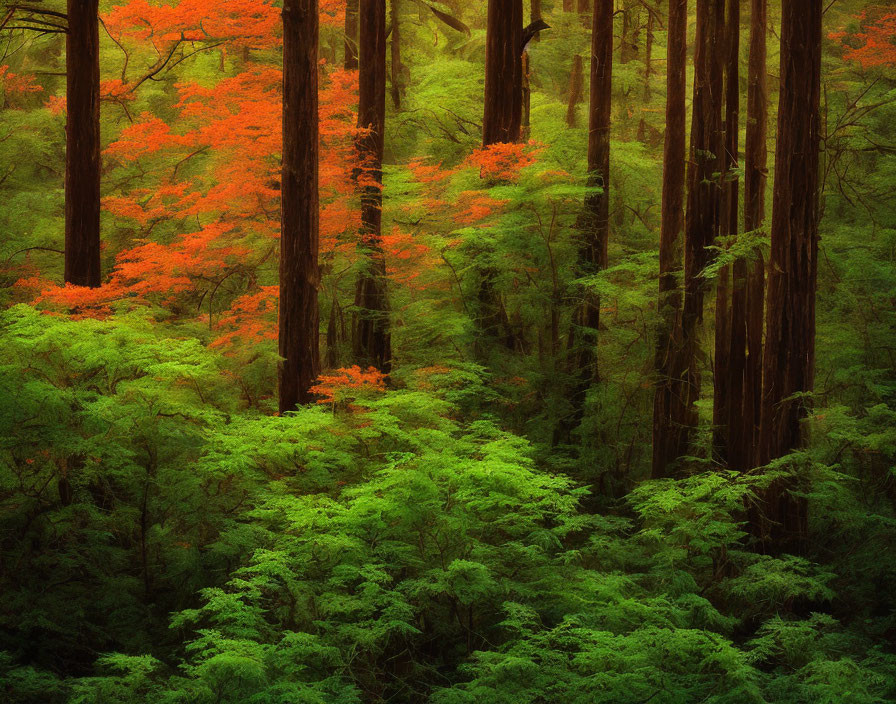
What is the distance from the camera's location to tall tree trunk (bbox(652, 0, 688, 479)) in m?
13.5

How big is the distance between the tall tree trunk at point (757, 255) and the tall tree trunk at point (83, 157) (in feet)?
32.0

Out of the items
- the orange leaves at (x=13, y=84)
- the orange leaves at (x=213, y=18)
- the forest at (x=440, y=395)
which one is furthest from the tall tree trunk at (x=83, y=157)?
the orange leaves at (x=13, y=84)

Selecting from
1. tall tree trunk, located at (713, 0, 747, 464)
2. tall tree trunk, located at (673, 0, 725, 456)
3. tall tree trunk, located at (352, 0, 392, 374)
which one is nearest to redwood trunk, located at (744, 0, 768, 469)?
tall tree trunk, located at (713, 0, 747, 464)

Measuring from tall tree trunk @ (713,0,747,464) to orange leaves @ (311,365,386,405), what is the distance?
5175 millimetres

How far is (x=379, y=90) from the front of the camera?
47.6ft

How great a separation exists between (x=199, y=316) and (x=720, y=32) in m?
10.7

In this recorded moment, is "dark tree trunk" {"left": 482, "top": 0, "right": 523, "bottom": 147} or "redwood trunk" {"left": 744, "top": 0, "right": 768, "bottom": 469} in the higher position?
"dark tree trunk" {"left": 482, "top": 0, "right": 523, "bottom": 147}

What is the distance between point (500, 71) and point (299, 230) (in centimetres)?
601

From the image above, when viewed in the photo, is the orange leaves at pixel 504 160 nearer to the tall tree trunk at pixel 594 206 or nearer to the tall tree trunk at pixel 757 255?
the tall tree trunk at pixel 594 206

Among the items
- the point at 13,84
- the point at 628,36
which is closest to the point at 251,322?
the point at 13,84

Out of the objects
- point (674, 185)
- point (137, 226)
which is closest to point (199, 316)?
point (137, 226)

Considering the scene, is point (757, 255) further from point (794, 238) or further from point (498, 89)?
point (498, 89)

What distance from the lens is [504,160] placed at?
1445 centimetres

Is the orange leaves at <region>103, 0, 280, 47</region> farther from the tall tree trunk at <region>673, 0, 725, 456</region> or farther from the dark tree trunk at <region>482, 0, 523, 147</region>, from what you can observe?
the tall tree trunk at <region>673, 0, 725, 456</region>
